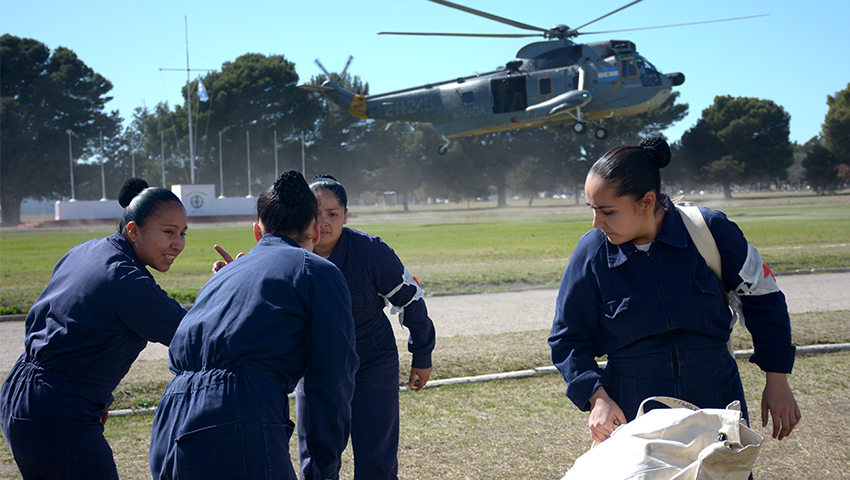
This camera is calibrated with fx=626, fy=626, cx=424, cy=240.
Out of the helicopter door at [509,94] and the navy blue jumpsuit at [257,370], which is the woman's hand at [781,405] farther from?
the helicopter door at [509,94]

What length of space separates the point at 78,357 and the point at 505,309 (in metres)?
8.38

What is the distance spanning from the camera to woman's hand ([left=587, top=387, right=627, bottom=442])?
2.42m

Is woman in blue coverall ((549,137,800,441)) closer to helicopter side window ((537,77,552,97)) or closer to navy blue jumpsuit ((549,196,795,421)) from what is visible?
navy blue jumpsuit ((549,196,795,421))

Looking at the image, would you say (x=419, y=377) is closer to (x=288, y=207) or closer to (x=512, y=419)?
(x=512, y=419)

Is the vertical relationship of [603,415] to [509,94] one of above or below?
below

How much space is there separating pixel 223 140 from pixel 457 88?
48797mm

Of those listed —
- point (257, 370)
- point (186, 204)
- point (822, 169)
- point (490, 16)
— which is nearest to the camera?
point (257, 370)

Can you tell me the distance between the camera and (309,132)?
7888 centimetres

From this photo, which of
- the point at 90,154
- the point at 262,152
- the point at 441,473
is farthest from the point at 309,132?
the point at 441,473

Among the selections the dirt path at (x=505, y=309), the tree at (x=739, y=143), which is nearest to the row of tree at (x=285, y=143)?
the tree at (x=739, y=143)

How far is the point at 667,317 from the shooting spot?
8.02ft

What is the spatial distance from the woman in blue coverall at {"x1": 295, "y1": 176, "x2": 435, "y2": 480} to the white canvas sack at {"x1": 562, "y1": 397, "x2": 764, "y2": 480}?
1.47 metres

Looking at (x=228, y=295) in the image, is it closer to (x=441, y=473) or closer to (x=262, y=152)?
(x=441, y=473)

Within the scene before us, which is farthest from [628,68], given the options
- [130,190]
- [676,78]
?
[130,190]
